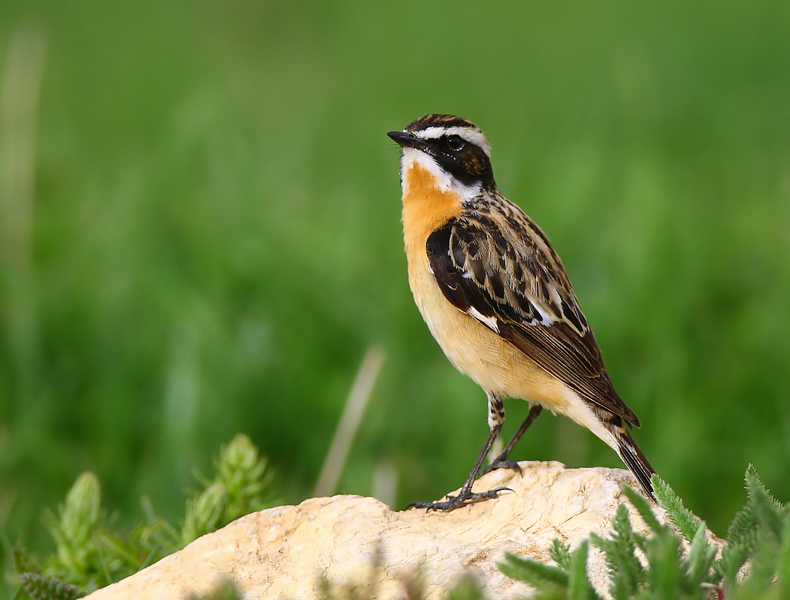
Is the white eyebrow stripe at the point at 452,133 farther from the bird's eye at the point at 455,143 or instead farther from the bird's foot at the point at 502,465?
the bird's foot at the point at 502,465

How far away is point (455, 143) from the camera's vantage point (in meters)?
6.11

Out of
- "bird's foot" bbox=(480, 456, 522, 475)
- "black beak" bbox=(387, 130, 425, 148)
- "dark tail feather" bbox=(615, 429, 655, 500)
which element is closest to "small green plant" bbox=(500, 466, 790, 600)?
"dark tail feather" bbox=(615, 429, 655, 500)

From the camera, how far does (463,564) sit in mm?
3758

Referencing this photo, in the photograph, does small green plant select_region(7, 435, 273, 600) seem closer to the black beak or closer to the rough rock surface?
the rough rock surface

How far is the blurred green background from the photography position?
673 centimetres

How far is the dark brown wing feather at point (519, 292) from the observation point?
A: 545 cm

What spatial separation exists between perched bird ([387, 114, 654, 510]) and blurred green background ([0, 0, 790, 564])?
4.29ft

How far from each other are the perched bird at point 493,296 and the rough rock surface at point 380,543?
68 centimetres

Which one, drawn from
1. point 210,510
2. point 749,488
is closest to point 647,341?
point 210,510

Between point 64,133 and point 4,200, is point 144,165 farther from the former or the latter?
point 64,133

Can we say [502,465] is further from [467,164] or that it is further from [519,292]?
[467,164]

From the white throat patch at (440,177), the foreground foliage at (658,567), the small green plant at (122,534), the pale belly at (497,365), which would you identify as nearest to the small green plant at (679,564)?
the foreground foliage at (658,567)

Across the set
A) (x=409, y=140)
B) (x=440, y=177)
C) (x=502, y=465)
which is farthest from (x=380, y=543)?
(x=409, y=140)

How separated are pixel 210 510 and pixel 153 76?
434 inches
